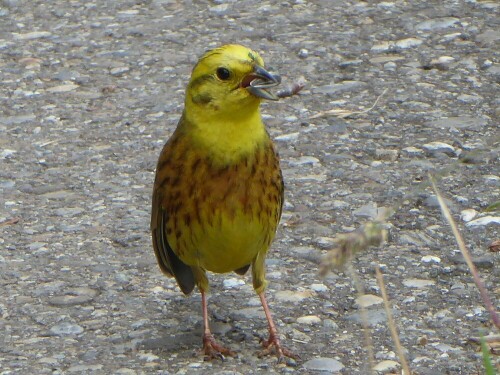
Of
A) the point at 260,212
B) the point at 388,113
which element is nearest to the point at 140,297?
the point at 260,212

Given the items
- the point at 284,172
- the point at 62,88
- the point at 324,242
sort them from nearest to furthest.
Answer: the point at 324,242 → the point at 284,172 → the point at 62,88

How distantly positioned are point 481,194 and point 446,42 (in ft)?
6.41

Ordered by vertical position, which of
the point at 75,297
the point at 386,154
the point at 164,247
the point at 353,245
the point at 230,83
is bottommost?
the point at 386,154

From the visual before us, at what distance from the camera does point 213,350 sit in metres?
4.50

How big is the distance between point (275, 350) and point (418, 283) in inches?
32.0

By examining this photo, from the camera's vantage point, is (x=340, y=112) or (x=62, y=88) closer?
(x=340, y=112)

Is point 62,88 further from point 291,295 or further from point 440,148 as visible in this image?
point 291,295

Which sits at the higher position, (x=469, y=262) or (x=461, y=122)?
(x=469, y=262)

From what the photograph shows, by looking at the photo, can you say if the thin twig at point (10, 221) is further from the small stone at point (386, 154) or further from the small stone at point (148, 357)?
the small stone at point (386, 154)

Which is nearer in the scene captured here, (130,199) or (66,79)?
(130,199)

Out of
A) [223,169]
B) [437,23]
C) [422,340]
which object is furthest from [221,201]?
[437,23]

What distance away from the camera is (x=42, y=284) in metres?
5.07

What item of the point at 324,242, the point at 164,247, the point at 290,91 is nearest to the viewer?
the point at 164,247

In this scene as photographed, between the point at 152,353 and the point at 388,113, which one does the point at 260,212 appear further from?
the point at 388,113
